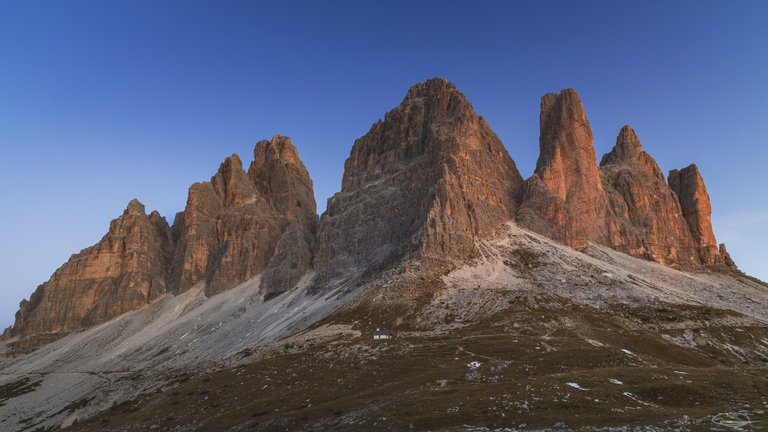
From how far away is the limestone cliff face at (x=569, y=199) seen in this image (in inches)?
6988

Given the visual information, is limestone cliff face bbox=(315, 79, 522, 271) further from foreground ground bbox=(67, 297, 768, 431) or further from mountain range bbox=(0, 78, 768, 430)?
foreground ground bbox=(67, 297, 768, 431)

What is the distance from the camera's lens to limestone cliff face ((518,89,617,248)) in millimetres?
177500

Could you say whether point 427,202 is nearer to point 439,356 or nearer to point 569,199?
point 569,199

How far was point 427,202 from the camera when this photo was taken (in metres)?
158

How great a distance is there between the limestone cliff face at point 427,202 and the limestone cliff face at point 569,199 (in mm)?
8289

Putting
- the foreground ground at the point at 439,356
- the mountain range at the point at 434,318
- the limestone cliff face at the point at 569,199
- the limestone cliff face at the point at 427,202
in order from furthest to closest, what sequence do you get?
the limestone cliff face at the point at 569,199, the limestone cliff face at the point at 427,202, the mountain range at the point at 434,318, the foreground ground at the point at 439,356

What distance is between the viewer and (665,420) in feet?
104

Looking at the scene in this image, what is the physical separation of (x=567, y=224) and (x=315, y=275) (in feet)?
292

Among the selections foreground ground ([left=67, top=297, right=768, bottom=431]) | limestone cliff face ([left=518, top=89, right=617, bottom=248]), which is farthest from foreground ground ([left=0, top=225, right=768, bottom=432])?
limestone cliff face ([left=518, top=89, right=617, bottom=248])

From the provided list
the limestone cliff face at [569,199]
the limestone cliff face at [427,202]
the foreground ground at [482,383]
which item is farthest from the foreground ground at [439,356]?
the limestone cliff face at [569,199]

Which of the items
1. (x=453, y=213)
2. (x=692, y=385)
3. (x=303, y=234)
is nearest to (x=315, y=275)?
(x=303, y=234)

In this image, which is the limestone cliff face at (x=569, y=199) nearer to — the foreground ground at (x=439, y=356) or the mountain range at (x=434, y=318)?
the mountain range at (x=434, y=318)

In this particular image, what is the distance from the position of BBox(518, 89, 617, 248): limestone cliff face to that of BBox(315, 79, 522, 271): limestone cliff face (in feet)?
27.2

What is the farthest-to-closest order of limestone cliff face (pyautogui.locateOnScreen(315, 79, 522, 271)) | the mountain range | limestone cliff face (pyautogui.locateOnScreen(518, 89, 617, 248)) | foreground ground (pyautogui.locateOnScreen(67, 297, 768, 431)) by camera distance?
limestone cliff face (pyautogui.locateOnScreen(518, 89, 617, 248)), limestone cliff face (pyautogui.locateOnScreen(315, 79, 522, 271)), the mountain range, foreground ground (pyautogui.locateOnScreen(67, 297, 768, 431))
